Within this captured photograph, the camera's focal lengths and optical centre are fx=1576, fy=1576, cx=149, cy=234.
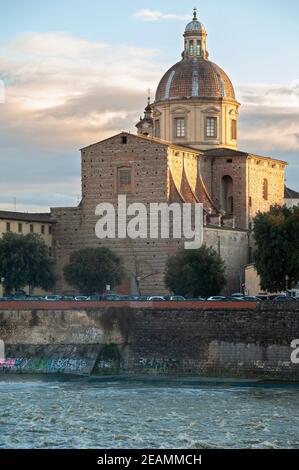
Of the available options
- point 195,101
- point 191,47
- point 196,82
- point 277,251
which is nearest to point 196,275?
point 277,251

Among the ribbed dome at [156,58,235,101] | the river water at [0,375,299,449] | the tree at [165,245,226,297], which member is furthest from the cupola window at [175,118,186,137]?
the river water at [0,375,299,449]

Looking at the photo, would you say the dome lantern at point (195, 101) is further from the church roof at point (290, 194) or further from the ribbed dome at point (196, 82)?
the church roof at point (290, 194)

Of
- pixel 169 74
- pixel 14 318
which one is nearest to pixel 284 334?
pixel 14 318

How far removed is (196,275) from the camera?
90.5 m

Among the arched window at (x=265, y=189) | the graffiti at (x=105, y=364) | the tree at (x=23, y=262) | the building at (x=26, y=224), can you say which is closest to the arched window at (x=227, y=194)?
the arched window at (x=265, y=189)

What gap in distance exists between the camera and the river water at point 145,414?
54.8 metres

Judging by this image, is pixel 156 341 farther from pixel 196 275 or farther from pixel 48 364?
pixel 196 275

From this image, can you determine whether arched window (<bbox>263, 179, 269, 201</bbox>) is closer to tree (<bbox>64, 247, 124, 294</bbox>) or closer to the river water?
tree (<bbox>64, 247, 124, 294</bbox>)

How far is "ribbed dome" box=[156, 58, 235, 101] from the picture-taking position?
111 m

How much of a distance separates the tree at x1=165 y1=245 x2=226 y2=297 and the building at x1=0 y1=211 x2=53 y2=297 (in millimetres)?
12916

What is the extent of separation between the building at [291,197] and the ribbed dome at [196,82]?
9.96m

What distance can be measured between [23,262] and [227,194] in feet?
72.3
